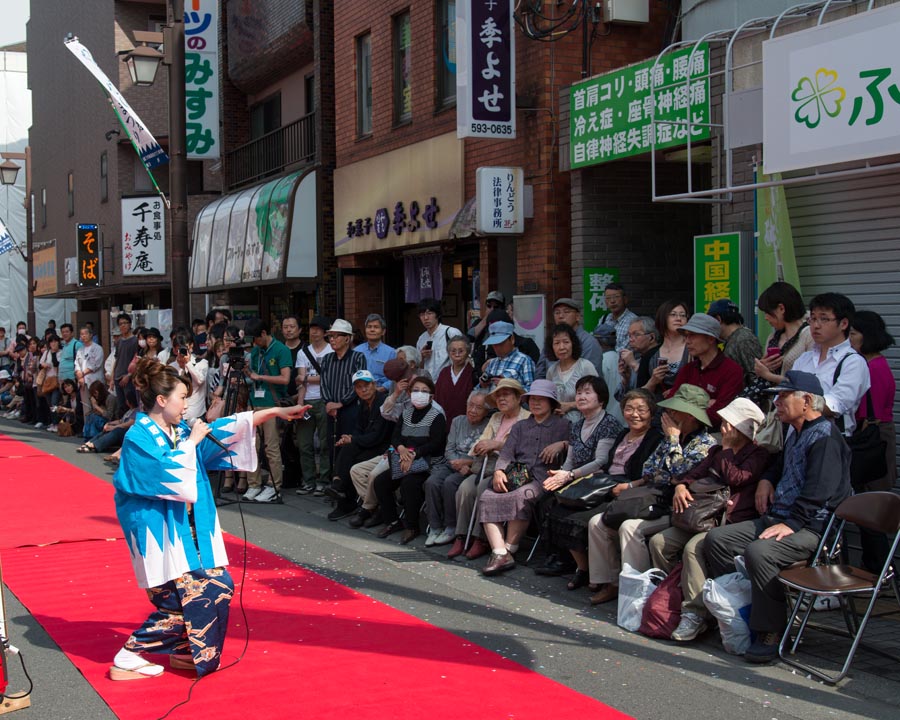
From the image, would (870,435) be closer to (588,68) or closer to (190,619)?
(190,619)

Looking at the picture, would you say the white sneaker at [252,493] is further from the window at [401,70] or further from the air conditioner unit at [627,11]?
the air conditioner unit at [627,11]

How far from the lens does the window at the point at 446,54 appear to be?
15797 mm

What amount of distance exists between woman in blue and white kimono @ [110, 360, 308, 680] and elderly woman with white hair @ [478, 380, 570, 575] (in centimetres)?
298

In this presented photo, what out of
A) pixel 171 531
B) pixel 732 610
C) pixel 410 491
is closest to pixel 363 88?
pixel 410 491

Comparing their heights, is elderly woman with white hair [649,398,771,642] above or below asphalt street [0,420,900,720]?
above

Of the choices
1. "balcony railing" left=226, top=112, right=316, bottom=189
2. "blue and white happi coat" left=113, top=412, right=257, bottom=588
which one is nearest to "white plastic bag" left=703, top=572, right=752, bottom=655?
"blue and white happi coat" left=113, top=412, right=257, bottom=588

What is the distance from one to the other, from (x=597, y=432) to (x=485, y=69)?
5.83 meters

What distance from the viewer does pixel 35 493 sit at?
44.9 ft

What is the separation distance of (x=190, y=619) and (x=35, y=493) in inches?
322

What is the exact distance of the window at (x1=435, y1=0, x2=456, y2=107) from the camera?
15797 millimetres

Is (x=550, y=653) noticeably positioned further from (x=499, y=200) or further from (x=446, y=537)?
(x=499, y=200)

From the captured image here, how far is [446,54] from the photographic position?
1593 cm

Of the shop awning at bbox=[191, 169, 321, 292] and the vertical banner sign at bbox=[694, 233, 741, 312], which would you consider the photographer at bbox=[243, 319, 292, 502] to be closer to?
the vertical banner sign at bbox=[694, 233, 741, 312]

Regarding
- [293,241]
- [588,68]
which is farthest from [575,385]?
[293,241]
